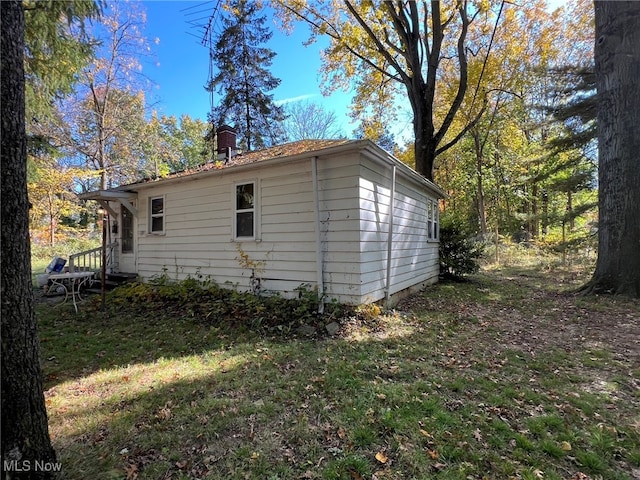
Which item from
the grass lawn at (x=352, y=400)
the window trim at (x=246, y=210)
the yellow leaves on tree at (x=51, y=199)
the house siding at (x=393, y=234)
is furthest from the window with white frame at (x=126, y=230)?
the yellow leaves on tree at (x=51, y=199)

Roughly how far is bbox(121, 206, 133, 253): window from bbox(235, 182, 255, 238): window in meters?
4.48

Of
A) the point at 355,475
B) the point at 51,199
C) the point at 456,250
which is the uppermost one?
the point at 51,199

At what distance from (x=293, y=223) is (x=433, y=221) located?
20.0 ft

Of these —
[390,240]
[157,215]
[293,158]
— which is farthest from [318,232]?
[157,215]

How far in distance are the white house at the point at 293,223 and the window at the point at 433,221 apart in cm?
59

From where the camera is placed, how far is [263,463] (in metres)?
2.35

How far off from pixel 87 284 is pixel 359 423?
9.19 meters

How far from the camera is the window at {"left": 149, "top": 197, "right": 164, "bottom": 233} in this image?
8.87m

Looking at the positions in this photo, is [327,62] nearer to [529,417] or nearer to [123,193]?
[123,193]

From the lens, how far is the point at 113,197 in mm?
8828

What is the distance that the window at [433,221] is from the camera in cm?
→ 1013

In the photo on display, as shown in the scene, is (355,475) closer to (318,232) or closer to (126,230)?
(318,232)

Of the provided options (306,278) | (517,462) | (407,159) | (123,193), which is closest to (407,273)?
(306,278)

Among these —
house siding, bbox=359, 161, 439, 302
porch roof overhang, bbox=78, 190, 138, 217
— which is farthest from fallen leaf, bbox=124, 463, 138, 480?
porch roof overhang, bbox=78, 190, 138, 217
